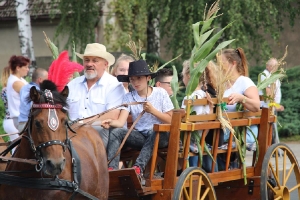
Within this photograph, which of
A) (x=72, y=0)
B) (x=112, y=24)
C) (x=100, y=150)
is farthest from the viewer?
(x=112, y=24)

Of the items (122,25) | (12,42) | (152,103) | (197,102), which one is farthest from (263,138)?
(12,42)

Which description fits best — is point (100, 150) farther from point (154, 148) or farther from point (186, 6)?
point (186, 6)

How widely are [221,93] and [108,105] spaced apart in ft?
3.61

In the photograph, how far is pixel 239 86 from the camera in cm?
818

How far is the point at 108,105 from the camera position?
24.1 ft

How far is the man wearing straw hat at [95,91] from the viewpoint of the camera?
735 centimetres

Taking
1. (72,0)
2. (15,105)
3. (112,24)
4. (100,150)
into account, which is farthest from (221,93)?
(112,24)

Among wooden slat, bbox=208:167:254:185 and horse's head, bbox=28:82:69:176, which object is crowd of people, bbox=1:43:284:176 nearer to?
wooden slat, bbox=208:167:254:185

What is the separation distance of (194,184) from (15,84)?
4467mm

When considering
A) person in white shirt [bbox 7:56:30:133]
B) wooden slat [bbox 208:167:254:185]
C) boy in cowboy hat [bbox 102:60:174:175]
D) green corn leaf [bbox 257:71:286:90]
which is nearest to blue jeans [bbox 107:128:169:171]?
boy in cowboy hat [bbox 102:60:174:175]

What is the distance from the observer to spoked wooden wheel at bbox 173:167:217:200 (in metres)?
6.78

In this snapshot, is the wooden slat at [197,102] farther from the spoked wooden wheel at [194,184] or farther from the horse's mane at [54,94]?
the horse's mane at [54,94]

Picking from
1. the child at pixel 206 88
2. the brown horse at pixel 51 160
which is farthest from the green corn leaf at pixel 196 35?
the brown horse at pixel 51 160

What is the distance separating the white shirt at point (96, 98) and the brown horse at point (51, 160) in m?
1.00
